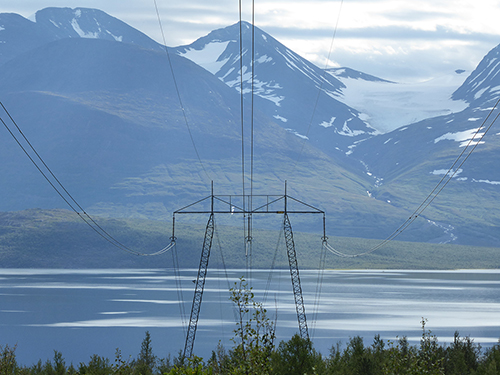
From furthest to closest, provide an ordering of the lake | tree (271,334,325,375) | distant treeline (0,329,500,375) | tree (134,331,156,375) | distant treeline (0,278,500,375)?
1. the lake
2. tree (134,331,156,375)
3. tree (271,334,325,375)
4. distant treeline (0,278,500,375)
5. distant treeline (0,329,500,375)

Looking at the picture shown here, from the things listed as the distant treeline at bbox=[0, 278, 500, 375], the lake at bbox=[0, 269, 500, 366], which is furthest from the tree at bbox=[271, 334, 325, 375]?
the lake at bbox=[0, 269, 500, 366]

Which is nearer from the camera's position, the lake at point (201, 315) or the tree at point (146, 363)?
the tree at point (146, 363)

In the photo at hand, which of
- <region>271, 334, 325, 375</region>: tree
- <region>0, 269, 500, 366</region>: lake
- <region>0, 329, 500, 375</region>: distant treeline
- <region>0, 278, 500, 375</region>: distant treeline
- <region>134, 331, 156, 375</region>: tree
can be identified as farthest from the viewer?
<region>0, 269, 500, 366</region>: lake

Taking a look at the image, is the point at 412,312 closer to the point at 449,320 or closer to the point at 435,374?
the point at 449,320

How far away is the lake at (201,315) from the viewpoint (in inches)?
3489

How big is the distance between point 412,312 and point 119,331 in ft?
182

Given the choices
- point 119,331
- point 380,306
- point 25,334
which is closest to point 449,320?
point 380,306

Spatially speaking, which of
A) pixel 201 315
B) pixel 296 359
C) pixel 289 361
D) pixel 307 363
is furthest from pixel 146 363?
pixel 201 315

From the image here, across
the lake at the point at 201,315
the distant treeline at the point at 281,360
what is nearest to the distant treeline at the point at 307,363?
the distant treeline at the point at 281,360

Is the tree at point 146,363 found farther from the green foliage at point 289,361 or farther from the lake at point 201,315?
the lake at point 201,315

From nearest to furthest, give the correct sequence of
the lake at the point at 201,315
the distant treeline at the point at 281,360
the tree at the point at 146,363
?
the distant treeline at the point at 281,360, the tree at the point at 146,363, the lake at the point at 201,315

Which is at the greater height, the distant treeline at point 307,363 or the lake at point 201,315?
the lake at point 201,315

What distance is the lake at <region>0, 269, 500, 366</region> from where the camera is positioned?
3489 inches

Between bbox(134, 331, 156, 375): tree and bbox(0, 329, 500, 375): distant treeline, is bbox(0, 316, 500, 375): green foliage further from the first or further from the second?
bbox(134, 331, 156, 375): tree
